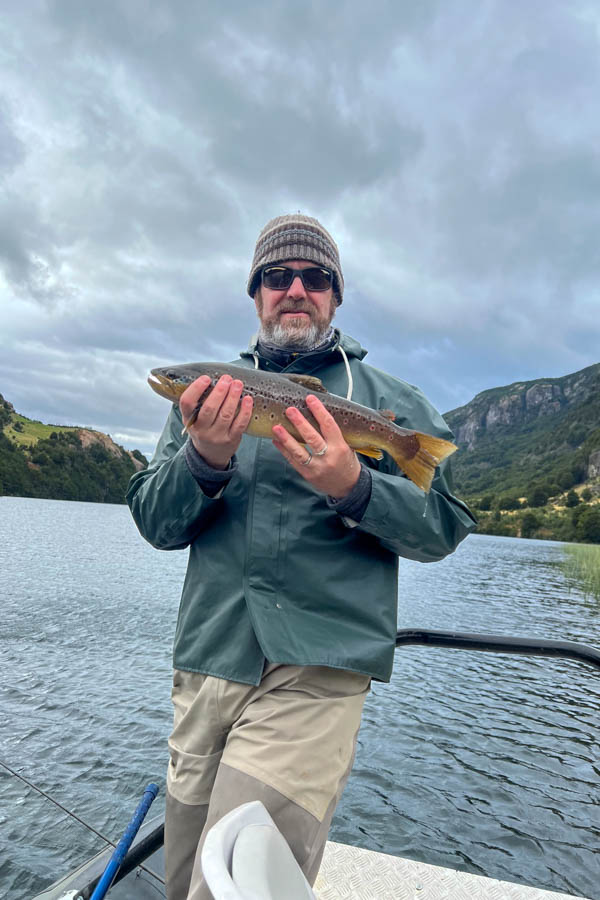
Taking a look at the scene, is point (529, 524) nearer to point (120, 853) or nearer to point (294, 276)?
point (294, 276)

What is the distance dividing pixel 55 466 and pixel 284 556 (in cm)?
15345

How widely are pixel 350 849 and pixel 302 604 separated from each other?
3.35 metres

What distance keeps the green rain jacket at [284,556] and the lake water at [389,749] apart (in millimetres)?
6739

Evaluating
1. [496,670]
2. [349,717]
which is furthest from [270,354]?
[496,670]

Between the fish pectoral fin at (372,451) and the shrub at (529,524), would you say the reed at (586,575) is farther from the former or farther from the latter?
the shrub at (529,524)

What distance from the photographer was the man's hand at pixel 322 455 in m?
2.70

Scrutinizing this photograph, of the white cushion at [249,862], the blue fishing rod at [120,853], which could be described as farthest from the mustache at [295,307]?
the blue fishing rod at [120,853]

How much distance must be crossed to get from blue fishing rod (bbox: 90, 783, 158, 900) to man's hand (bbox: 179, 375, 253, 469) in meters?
2.16

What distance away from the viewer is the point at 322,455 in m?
2.71

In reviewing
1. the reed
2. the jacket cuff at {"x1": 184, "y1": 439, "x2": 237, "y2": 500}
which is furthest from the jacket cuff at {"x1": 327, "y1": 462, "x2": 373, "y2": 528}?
the reed

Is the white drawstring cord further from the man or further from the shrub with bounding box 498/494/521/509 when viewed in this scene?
the shrub with bounding box 498/494/521/509

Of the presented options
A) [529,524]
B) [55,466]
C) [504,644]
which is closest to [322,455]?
[504,644]

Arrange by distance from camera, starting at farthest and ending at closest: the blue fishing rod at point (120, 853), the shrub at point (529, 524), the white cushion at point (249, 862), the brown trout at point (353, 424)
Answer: the shrub at point (529, 524) < the blue fishing rod at point (120, 853) < the brown trout at point (353, 424) < the white cushion at point (249, 862)

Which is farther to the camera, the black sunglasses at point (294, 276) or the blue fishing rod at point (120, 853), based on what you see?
the black sunglasses at point (294, 276)
